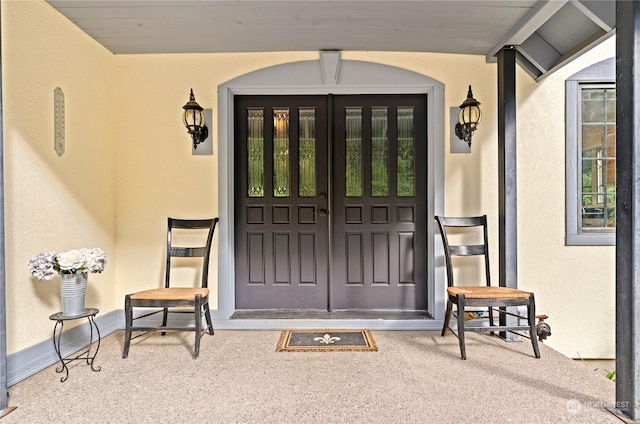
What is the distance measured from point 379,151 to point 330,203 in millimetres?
667

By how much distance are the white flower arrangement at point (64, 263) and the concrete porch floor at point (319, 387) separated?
65cm

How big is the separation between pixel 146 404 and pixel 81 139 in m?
2.04

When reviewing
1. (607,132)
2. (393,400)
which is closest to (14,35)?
(393,400)

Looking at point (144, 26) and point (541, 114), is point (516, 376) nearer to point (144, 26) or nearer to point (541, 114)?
point (541, 114)

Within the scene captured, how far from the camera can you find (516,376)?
2.20m

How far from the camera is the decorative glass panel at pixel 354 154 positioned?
333 cm

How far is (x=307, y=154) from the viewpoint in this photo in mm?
3344

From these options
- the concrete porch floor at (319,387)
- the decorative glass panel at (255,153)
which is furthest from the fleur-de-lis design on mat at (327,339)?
the decorative glass panel at (255,153)

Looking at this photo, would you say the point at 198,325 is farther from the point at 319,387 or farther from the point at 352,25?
the point at 352,25

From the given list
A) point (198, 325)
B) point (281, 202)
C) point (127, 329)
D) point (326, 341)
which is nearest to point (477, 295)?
point (326, 341)

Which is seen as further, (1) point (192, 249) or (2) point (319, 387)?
(1) point (192, 249)

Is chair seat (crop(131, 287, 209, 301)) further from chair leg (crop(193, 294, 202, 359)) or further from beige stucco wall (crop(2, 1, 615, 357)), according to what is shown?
beige stucco wall (crop(2, 1, 615, 357))

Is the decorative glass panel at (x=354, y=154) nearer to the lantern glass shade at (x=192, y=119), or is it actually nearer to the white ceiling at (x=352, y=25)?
the white ceiling at (x=352, y=25)

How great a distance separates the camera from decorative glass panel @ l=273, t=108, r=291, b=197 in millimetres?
3334
